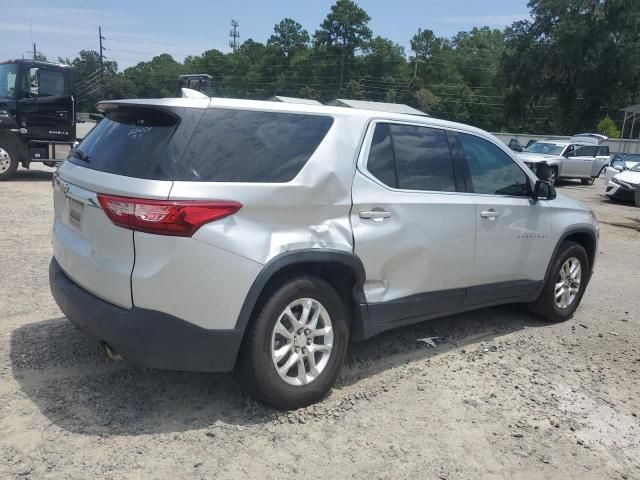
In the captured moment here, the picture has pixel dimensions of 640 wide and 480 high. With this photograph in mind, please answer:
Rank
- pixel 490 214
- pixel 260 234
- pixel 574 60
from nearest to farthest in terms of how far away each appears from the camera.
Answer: pixel 260 234, pixel 490 214, pixel 574 60

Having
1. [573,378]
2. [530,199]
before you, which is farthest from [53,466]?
[530,199]

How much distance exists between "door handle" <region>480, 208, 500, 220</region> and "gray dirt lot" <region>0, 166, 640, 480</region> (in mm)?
1089

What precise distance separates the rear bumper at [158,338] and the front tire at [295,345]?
0.16m

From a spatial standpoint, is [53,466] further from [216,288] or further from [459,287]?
[459,287]

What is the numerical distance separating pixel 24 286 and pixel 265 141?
3.42 meters

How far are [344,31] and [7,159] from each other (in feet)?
259

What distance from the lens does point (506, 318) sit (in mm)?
5516

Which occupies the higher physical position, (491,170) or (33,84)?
(33,84)

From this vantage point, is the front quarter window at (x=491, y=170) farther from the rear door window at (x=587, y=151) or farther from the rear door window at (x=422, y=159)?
the rear door window at (x=587, y=151)

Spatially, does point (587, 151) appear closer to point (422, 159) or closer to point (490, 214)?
point (490, 214)

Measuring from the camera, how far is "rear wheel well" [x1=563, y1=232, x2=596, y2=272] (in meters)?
5.66

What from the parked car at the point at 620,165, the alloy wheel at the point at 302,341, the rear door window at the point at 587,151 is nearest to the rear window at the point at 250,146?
the alloy wheel at the point at 302,341

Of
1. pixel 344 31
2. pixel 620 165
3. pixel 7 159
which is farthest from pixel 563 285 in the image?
pixel 344 31

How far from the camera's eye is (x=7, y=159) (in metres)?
12.8
